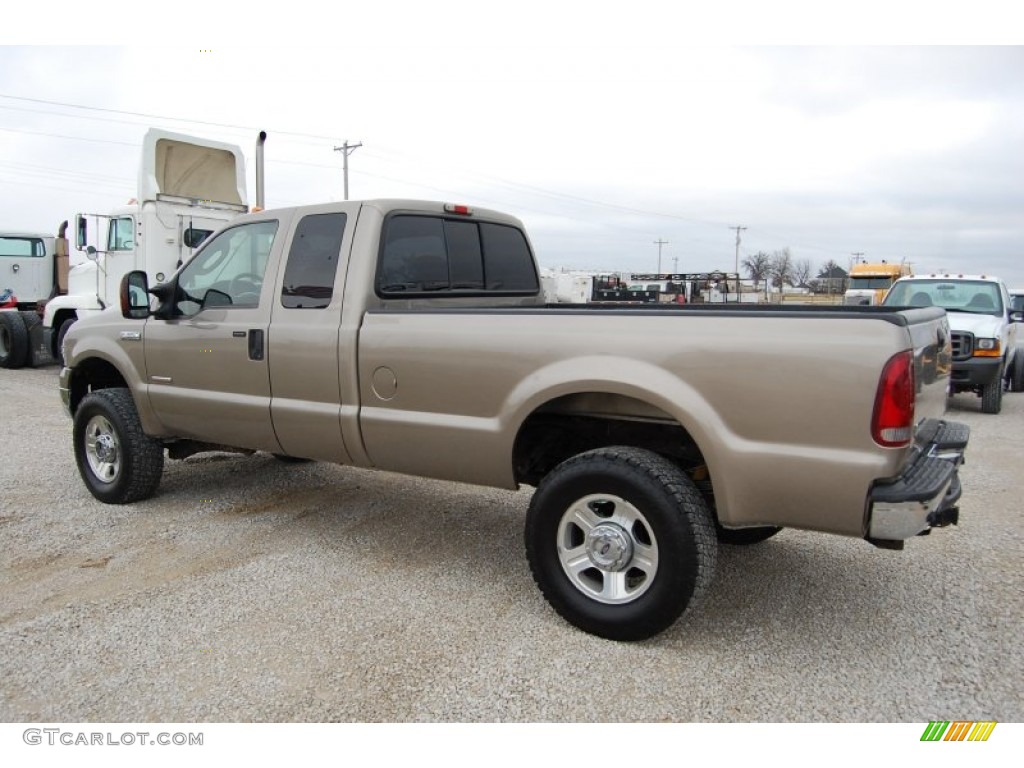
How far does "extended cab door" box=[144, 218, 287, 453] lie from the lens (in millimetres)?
4578

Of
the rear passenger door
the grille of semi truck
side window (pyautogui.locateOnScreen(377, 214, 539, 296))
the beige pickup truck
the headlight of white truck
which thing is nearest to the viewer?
the beige pickup truck

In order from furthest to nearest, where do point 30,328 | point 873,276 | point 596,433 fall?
1. point 873,276
2. point 30,328
3. point 596,433

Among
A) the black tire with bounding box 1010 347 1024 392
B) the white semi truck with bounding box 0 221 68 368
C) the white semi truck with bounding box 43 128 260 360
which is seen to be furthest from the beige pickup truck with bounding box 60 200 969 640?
the white semi truck with bounding box 0 221 68 368

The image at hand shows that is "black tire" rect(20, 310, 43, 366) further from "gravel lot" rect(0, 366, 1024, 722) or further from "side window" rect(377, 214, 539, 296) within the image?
"side window" rect(377, 214, 539, 296)

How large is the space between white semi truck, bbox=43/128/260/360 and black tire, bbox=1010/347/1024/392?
12480 millimetres

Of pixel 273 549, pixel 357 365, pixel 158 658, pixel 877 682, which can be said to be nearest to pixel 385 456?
pixel 357 365

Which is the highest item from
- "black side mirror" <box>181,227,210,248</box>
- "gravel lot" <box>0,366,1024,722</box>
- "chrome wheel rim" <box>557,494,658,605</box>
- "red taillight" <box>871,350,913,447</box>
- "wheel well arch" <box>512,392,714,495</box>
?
"black side mirror" <box>181,227,210,248</box>

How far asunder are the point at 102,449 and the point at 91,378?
721 mm

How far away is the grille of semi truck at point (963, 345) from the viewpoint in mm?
9883

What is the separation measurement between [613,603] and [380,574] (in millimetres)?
1430

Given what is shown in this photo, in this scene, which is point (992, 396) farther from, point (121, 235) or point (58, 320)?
point (58, 320)

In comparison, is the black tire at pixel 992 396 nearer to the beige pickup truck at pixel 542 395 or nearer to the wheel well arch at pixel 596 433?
the beige pickup truck at pixel 542 395

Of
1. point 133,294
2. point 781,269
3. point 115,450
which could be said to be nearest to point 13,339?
point 115,450

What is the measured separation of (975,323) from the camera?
10.4 m
